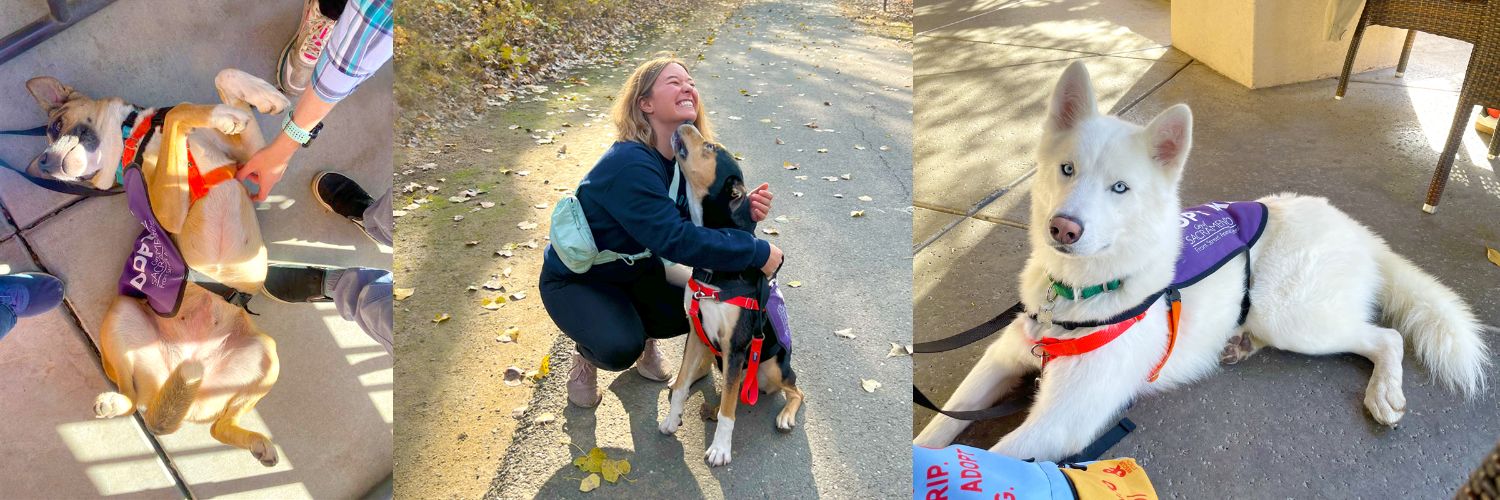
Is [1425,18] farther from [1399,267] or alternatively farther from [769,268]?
[769,268]

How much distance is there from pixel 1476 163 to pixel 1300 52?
0.67 m

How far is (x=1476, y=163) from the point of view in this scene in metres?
2.48

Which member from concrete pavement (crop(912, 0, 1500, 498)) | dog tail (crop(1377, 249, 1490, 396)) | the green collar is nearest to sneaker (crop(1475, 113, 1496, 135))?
concrete pavement (crop(912, 0, 1500, 498))

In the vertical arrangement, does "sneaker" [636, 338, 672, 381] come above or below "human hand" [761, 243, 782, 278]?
below

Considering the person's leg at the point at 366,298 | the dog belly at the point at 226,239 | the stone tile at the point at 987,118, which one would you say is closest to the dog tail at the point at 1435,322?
the stone tile at the point at 987,118

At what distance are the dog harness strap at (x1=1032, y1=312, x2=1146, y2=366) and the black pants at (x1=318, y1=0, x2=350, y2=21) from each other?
1.81 m

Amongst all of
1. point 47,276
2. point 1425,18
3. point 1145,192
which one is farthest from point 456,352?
point 1425,18

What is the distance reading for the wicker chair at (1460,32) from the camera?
2.09 m

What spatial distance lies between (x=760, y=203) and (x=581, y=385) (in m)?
0.42

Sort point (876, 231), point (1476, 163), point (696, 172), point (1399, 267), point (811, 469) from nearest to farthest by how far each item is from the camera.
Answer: point (696, 172)
point (811, 469)
point (876, 231)
point (1399, 267)
point (1476, 163)

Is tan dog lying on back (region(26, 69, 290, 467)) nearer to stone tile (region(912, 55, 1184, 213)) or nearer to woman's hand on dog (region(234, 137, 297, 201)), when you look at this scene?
woman's hand on dog (region(234, 137, 297, 201))

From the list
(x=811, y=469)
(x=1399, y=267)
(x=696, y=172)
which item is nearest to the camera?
(x=696, y=172)

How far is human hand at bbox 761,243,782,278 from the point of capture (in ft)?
3.71

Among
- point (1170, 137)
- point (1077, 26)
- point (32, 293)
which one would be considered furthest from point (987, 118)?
point (32, 293)
